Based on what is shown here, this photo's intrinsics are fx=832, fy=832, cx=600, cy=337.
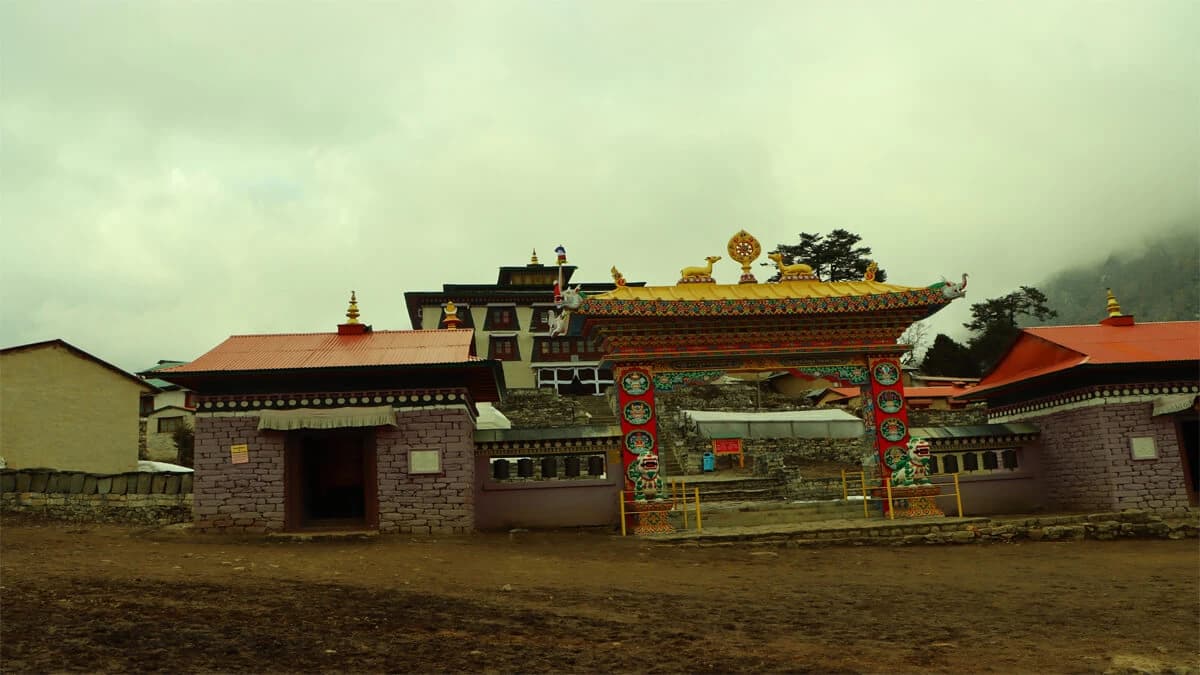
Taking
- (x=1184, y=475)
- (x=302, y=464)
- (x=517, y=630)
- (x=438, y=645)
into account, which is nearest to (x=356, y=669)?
(x=438, y=645)

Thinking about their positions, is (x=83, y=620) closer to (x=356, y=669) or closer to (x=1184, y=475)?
(x=356, y=669)

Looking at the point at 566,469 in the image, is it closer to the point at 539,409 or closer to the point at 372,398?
the point at 372,398

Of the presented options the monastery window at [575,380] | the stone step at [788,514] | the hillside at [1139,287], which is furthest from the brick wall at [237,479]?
the hillside at [1139,287]

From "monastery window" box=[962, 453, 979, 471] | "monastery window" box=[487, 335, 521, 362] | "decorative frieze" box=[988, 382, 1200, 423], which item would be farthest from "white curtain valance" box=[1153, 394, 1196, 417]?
"monastery window" box=[487, 335, 521, 362]

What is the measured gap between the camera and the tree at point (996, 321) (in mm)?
52594

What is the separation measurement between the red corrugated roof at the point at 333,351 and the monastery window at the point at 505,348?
28412 millimetres

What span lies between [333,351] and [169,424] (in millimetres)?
30004

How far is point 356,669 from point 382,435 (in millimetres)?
10683

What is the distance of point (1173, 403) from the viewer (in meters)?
17.8

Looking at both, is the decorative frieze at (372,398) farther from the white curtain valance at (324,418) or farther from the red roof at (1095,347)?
the red roof at (1095,347)

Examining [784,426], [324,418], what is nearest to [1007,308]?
[784,426]

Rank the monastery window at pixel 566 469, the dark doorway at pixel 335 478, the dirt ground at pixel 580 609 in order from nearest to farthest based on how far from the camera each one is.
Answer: the dirt ground at pixel 580 609 → the monastery window at pixel 566 469 → the dark doorway at pixel 335 478

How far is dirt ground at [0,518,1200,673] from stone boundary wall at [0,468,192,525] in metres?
3.67

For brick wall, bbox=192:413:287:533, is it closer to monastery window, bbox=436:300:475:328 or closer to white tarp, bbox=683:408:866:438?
white tarp, bbox=683:408:866:438
